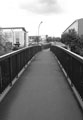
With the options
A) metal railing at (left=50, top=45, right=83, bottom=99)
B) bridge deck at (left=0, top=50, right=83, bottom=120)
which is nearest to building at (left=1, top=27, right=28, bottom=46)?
metal railing at (left=50, top=45, right=83, bottom=99)

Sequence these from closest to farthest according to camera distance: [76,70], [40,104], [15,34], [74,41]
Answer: [40,104], [76,70], [74,41], [15,34]

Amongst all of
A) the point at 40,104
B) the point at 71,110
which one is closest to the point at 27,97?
the point at 40,104

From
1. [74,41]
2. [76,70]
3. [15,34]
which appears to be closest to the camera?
[76,70]

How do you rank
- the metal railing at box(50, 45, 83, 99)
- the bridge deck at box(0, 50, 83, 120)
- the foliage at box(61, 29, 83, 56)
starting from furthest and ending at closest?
1. the foliage at box(61, 29, 83, 56)
2. the metal railing at box(50, 45, 83, 99)
3. the bridge deck at box(0, 50, 83, 120)

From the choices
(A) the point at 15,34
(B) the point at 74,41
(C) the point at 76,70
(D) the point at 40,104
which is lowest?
(D) the point at 40,104

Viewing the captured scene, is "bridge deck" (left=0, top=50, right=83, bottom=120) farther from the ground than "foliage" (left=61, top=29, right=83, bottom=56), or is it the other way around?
"foliage" (left=61, top=29, right=83, bottom=56)

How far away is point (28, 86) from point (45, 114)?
7.78 ft

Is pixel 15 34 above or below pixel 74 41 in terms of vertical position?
above

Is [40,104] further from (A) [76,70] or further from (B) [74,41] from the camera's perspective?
(B) [74,41]

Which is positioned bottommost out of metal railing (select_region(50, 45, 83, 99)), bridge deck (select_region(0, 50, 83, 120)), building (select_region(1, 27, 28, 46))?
bridge deck (select_region(0, 50, 83, 120))

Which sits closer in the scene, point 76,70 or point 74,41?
point 76,70

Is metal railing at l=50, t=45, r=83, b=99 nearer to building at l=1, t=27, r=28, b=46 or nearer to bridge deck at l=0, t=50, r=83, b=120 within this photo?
bridge deck at l=0, t=50, r=83, b=120

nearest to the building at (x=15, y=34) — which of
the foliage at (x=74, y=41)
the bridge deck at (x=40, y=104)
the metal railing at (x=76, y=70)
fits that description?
the foliage at (x=74, y=41)

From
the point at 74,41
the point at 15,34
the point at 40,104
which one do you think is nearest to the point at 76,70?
the point at 40,104
